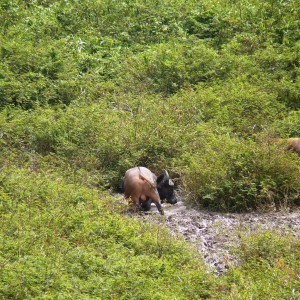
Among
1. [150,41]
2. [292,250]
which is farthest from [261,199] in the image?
[150,41]

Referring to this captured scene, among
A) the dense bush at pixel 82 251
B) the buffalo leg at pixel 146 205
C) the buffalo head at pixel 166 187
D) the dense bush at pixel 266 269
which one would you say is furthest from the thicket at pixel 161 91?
the dense bush at pixel 266 269

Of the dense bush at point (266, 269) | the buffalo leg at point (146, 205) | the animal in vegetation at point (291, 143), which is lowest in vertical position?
the buffalo leg at point (146, 205)

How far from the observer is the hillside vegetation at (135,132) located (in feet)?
31.0

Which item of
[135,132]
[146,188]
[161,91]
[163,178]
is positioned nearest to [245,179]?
[163,178]

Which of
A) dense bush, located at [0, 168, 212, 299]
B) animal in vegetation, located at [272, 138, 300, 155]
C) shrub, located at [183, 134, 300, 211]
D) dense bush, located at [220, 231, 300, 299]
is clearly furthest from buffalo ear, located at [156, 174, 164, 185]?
dense bush, located at [220, 231, 300, 299]

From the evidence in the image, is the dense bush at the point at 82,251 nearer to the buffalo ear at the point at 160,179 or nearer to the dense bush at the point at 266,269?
the dense bush at the point at 266,269

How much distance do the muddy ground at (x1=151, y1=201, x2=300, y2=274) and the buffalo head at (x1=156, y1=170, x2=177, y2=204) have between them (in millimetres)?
191

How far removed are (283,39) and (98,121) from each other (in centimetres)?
587

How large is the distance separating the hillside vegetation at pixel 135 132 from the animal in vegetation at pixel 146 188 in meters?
0.34

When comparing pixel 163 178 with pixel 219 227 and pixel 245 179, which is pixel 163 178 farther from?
pixel 219 227

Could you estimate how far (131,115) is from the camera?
50.8 ft

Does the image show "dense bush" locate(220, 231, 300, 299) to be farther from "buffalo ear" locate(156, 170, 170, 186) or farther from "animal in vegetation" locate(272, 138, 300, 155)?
"animal in vegetation" locate(272, 138, 300, 155)

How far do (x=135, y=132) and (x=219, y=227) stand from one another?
129 inches

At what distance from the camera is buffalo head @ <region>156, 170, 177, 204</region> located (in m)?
13.2
